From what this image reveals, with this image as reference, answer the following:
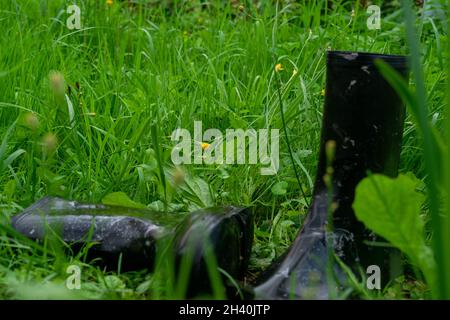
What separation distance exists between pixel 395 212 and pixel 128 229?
616 mm

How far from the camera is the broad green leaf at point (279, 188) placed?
1994 millimetres

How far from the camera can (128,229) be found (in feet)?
5.28

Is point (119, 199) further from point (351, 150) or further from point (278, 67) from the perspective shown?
point (278, 67)

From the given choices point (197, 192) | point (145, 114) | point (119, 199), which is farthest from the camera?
point (145, 114)

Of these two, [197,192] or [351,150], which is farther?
[197,192]

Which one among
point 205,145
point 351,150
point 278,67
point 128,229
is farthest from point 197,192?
point 278,67

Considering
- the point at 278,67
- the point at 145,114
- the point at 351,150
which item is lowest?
the point at 351,150

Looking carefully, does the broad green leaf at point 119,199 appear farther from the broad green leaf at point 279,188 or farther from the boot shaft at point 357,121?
the boot shaft at point 357,121

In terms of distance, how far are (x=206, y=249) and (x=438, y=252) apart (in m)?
0.45

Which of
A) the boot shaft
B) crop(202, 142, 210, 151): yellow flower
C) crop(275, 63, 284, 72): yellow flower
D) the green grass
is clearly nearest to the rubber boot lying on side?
the green grass

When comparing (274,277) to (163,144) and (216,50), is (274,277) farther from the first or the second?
(216,50)

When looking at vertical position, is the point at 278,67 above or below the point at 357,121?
above

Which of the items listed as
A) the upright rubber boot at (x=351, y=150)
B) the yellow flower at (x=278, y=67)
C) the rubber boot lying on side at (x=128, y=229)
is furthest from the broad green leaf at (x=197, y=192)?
the yellow flower at (x=278, y=67)
